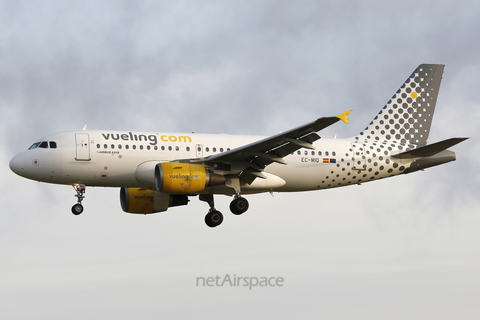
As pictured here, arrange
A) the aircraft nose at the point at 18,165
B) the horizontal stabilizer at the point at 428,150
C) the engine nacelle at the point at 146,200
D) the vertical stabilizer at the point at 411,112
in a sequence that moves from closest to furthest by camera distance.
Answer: the aircraft nose at the point at 18,165
the horizontal stabilizer at the point at 428,150
the engine nacelle at the point at 146,200
the vertical stabilizer at the point at 411,112

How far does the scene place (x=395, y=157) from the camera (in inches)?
1307

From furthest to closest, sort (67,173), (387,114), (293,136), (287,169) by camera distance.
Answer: (387,114) → (287,169) → (67,173) → (293,136)

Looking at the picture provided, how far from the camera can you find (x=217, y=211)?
32094 mm

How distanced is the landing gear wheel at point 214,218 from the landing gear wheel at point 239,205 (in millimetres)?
1373

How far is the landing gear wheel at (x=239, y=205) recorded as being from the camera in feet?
100

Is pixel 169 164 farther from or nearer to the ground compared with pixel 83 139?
nearer to the ground

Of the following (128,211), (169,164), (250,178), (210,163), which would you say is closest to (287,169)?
(250,178)

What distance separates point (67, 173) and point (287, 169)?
1011 centimetres

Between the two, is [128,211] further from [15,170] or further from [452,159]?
[452,159]

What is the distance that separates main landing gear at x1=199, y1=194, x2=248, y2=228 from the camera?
30.7m

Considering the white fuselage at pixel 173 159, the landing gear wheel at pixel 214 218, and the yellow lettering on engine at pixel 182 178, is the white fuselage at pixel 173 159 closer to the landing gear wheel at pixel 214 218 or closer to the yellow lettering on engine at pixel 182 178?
the landing gear wheel at pixel 214 218

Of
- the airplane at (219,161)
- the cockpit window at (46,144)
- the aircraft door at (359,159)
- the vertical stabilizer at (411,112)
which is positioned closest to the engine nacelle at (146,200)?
the airplane at (219,161)

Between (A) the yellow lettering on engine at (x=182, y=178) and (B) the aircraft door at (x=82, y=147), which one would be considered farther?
(B) the aircraft door at (x=82, y=147)

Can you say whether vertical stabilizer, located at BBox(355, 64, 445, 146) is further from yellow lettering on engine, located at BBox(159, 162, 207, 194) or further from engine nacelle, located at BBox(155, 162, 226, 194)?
yellow lettering on engine, located at BBox(159, 162, 207, 194)
